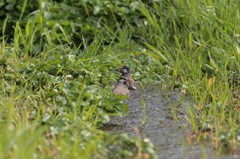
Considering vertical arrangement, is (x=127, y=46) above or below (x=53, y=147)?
below

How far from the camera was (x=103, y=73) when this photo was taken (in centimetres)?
546

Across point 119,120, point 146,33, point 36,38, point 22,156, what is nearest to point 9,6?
point 36,38

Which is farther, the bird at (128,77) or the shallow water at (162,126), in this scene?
the bird at (128,77)

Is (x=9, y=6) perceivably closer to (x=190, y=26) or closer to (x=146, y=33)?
(x=146, y=33)

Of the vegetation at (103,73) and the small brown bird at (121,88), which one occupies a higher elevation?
the vegetation at (103,73)

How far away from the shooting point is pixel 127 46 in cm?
662

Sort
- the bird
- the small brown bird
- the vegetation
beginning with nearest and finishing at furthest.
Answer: the vegetation < the small brown bird < the bird

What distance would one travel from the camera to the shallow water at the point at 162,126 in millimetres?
3367

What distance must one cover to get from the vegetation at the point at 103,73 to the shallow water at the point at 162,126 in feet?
0.44

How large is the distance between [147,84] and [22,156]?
128 inches

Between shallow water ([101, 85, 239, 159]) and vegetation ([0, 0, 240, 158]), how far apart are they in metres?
0.14

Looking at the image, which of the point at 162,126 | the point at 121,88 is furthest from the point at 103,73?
the point at 162,126

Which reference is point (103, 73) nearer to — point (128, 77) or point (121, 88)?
point (128, 77)

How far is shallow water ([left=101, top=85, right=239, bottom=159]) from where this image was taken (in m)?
3.37
